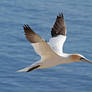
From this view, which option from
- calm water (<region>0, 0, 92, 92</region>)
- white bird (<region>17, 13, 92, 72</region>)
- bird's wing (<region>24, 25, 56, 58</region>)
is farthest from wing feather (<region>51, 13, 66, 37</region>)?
calm water (<region>0, 0, 92, 92</region>)

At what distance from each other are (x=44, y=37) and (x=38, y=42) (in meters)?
6.57

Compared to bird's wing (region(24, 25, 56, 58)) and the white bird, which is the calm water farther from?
bird's wing (region(24, 25, 56, 58))

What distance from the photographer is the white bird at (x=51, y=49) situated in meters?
12.4

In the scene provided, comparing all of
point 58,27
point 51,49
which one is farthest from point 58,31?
point 51,49

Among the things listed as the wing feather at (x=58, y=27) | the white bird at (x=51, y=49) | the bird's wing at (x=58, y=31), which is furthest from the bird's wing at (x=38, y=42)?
the wing feather at (x=58, y=27)

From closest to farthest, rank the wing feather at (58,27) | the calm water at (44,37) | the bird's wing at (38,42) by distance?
the bird's wing at (38,42) < the wing feather at (58,27) < the calm water at (44,37)

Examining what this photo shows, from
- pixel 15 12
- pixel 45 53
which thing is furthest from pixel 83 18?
pixel 45 53

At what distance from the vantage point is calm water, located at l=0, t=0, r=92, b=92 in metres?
16.5

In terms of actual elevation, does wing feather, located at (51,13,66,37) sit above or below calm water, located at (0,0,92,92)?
above

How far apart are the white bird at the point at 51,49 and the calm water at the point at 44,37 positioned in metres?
2.26

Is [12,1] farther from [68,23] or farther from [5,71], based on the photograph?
[5,71]

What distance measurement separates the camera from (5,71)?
17.0 metres

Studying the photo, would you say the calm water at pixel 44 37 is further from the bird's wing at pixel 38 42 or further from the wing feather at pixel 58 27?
the bird's wing at pixel 38 42

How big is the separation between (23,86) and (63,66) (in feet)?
6.15
